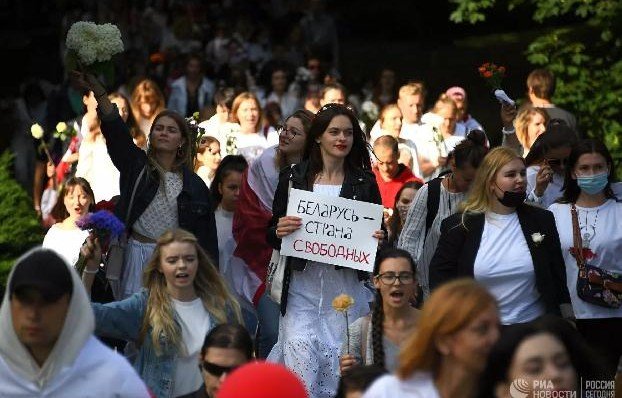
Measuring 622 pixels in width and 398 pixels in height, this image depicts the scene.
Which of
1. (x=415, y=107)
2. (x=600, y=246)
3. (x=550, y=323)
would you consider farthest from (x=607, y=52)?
(x=550, y=323)

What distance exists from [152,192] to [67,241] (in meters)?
1.44

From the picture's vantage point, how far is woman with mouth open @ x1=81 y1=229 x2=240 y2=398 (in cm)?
917

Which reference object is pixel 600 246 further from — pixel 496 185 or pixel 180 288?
pixel 180 288

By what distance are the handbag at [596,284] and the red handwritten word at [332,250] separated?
4.63 ft

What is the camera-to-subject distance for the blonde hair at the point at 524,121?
1380 centimetres

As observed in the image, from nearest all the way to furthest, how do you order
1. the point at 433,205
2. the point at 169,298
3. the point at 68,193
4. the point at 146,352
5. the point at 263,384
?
1. the point at 263,384
2. the point at 146,352
3. the point at 169,298
4. the point at 433,205
5. the point at 68,193

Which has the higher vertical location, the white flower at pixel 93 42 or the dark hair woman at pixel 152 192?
the white flower at pixel 93 42

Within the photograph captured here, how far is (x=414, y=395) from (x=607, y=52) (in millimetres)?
13218

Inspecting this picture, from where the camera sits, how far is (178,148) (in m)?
11.5

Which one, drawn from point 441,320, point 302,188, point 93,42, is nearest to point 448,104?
point 93,42

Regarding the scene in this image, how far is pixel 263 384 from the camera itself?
5.55 meters

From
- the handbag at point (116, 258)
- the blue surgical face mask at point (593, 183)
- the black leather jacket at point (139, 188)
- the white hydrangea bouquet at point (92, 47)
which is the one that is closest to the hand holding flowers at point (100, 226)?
the handbag at point (116, 258)

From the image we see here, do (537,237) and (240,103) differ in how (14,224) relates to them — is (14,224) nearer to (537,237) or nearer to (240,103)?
(240,103)

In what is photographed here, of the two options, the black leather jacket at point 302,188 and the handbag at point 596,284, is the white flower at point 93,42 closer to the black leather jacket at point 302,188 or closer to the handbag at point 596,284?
the black leather jacket at point 302,188
